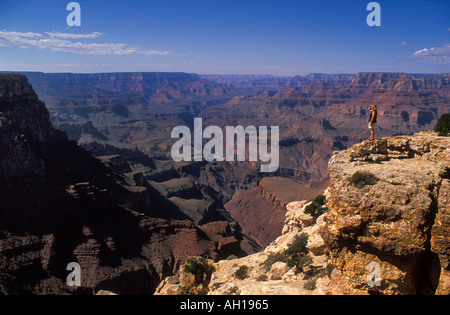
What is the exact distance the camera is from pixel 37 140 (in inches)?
1807

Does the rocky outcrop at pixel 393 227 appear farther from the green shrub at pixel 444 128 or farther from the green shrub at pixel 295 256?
the green shrub at pixel 295 256

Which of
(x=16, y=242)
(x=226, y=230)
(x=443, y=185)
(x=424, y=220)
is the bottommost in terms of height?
(x=226, y=230)

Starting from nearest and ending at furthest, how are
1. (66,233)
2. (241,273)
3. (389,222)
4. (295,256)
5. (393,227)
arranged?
1. (393,227)
2. (389,222)
3. (295,256)
4. (241,273)
5. (66,233)

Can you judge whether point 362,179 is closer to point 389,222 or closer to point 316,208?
point 389,222

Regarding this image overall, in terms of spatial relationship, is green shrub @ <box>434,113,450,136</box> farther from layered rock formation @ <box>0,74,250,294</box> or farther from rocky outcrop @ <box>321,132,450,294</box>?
layered rock formation @ <box>0,74,250,294</box>

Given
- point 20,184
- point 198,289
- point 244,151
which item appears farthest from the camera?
point 244,151

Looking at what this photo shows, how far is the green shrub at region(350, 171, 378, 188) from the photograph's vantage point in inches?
473

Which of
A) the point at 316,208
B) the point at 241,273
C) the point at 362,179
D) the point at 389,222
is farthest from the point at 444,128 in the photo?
the point at 241,273

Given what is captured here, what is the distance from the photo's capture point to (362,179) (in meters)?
12.2

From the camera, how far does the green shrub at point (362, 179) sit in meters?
12.0

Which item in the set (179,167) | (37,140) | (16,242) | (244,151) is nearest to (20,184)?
(16,242)

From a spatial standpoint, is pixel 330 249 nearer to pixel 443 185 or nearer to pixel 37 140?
pixel 443 185

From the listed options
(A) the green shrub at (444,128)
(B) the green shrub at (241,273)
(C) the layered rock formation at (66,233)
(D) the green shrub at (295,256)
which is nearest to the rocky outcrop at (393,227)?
(A) the green shrub at (444,128)
